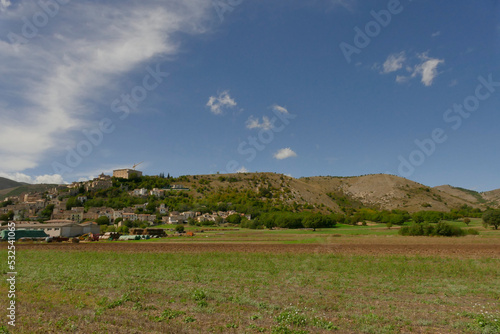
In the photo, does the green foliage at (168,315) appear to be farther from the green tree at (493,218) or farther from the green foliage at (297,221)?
the green foliage at (297,221)

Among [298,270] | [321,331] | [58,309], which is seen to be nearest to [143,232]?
[298,270]

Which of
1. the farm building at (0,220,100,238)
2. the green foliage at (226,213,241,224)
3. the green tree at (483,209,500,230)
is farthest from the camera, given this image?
the green foliage at (226,213,241,224)

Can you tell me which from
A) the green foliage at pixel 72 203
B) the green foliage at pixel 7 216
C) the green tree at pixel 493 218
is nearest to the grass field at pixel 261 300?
the green tree at pixel 493 218

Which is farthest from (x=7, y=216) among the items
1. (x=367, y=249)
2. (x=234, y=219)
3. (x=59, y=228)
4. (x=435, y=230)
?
(x=435, y=230)

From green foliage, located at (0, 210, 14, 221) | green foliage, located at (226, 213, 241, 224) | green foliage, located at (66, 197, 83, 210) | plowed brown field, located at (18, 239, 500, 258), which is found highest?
green foliage, located at (66, 197, 83, 210)

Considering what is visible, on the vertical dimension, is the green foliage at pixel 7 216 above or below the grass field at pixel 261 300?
above

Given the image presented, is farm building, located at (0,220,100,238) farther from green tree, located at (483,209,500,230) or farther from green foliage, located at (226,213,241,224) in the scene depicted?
green tree, located at (483,209,500,230)

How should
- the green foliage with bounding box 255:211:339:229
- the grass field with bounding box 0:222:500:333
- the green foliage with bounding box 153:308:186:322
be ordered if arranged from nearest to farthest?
the grass field with bounding box 0:222:500:333
the green foliage with bounding box 153:308:186:322
the green foliage with bounding box 255:211:339:229

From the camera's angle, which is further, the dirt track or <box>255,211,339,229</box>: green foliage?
<box>255,211,339,229</box>: green foliage

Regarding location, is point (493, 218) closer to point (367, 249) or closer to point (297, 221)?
point (297, 221)

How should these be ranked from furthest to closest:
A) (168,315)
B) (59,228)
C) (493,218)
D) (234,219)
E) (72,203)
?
(72,203) < (234,219) < (59,228) < (493,218) < (168,315)

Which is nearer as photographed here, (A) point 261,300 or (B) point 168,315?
(B) point 168,315

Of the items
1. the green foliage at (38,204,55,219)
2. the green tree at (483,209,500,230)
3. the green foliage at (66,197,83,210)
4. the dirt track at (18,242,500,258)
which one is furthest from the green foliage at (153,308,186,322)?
the green foliage at (66,197,83,210)

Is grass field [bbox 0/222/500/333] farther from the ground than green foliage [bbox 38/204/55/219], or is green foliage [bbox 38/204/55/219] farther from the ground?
green foliage [bbox 38/204/55/219]
